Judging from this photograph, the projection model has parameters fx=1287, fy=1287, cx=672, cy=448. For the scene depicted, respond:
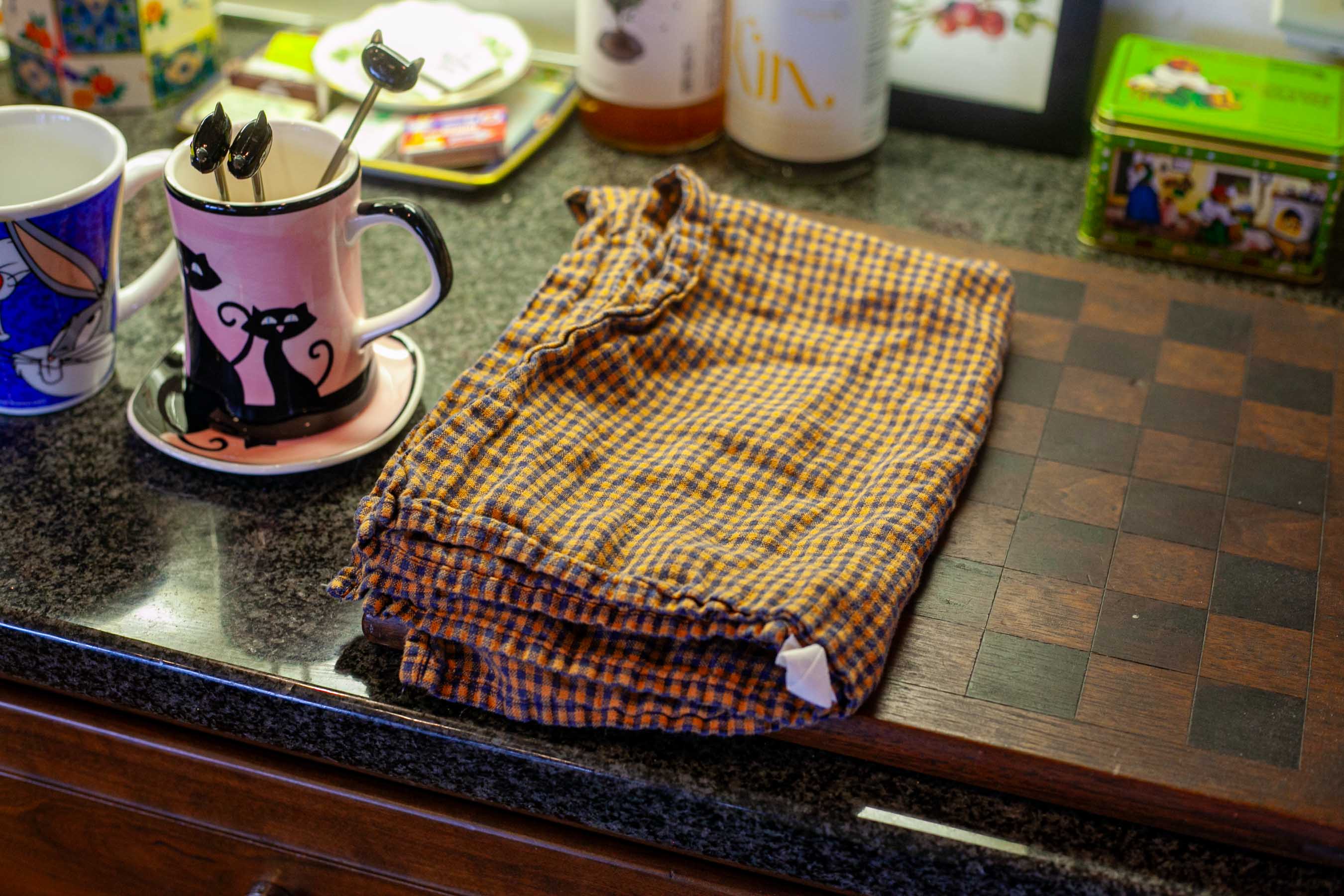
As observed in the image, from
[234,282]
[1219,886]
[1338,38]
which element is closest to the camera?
[1219,886]

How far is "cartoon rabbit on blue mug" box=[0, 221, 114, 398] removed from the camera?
0.62m

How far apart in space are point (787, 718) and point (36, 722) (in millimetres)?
382

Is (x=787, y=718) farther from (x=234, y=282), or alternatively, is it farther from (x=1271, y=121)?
(x=1271, y=121)

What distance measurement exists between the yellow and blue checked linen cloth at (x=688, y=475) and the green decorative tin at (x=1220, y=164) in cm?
17

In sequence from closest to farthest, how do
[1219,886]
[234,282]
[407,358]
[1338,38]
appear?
[1219,886] → [234,282] → [407,358] → [1338,38]

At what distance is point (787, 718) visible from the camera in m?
0.51

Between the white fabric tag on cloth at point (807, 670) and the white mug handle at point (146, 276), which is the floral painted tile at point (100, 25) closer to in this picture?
the white mug handle at point (146, 276)

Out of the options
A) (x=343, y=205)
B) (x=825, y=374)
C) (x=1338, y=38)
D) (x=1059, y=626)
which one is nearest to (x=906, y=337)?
(x=825, y=374)

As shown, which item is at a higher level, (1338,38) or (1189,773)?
(1338,38)

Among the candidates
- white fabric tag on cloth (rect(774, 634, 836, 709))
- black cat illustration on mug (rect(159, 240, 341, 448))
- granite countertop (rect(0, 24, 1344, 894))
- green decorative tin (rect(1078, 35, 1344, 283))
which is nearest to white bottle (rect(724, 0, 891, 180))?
green decorative tin (rect(1078, 35, 1344, 283))

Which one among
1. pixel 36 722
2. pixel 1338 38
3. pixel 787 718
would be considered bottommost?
pixel 36 722

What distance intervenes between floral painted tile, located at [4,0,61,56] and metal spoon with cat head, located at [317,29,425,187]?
0.46 metres

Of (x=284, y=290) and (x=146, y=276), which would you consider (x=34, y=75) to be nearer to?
(x=146, y=276)

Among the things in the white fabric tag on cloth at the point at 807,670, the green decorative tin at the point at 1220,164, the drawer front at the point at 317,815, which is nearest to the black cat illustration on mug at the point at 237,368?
the drawer front at the point at 317,815
